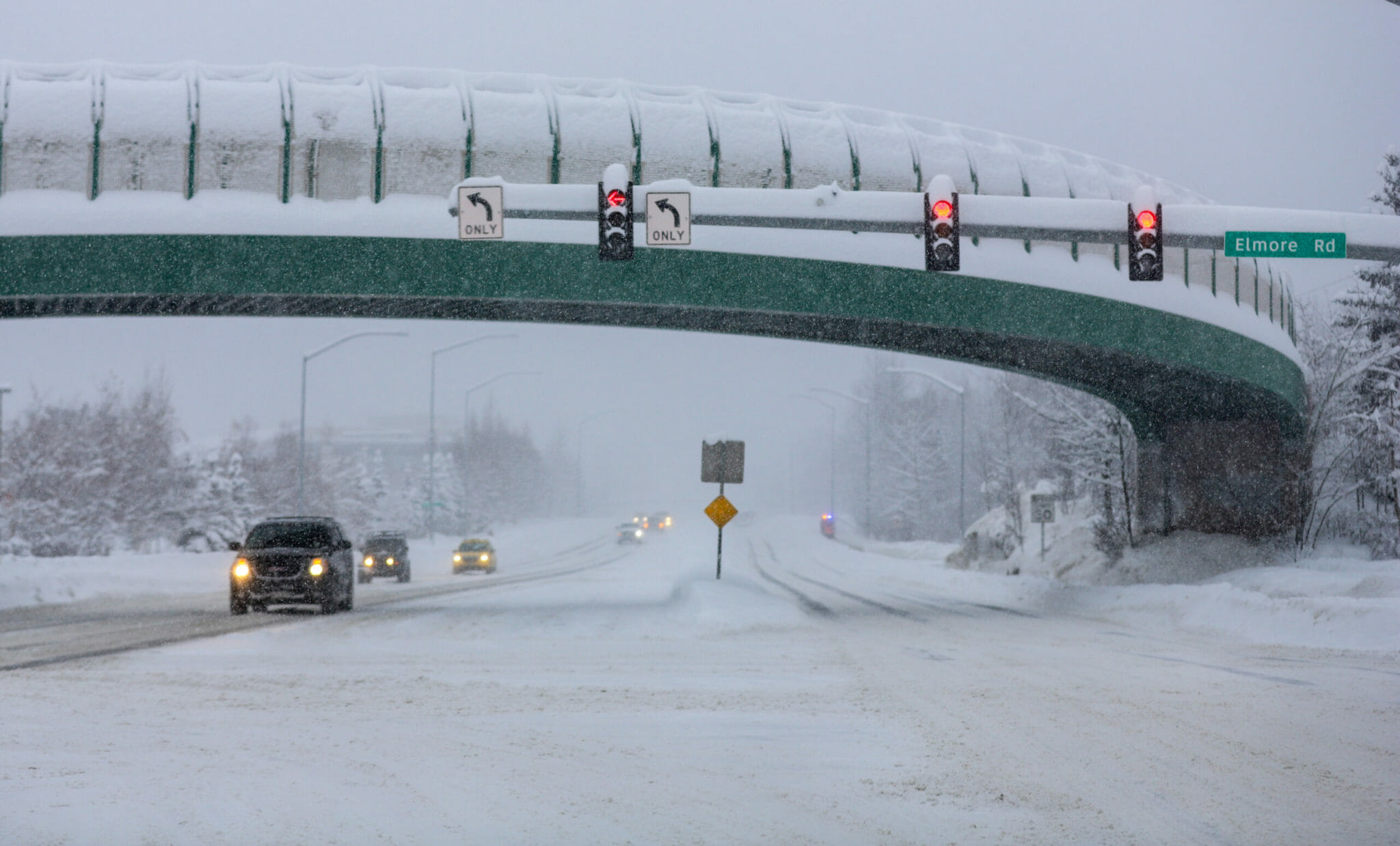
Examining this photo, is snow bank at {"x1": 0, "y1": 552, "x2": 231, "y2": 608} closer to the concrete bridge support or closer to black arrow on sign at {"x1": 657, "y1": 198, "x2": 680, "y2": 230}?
black arrow on sign at {"x1": 657, "y1": 198, "x2": 680, "y2": 230}

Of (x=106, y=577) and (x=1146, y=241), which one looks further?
(x=106, y=577)

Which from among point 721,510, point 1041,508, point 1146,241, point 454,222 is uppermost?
point 454,222

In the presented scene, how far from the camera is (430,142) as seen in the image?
2598cm

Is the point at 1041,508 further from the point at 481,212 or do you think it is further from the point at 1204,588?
the point at 481,212

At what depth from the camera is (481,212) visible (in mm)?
20016

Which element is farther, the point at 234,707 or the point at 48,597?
the point at 48,597

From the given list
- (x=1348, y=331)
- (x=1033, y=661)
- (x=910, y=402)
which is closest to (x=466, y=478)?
(x=910, y=402)

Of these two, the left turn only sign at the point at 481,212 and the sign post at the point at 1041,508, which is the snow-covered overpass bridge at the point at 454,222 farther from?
the sign post at the point at 1041,508

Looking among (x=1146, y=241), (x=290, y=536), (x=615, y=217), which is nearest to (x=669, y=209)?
(x=615, y=217)

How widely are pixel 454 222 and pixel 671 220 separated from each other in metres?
6.90

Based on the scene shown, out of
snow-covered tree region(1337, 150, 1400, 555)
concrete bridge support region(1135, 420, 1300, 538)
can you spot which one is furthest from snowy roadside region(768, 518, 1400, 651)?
snow-covered tree region(1337, 150, 1400, 555)

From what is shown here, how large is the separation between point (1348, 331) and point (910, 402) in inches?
2901

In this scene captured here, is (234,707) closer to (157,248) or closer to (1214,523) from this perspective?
(157,248)

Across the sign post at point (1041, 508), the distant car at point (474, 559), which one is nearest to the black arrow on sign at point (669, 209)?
the sign post at point (1041, 508)
